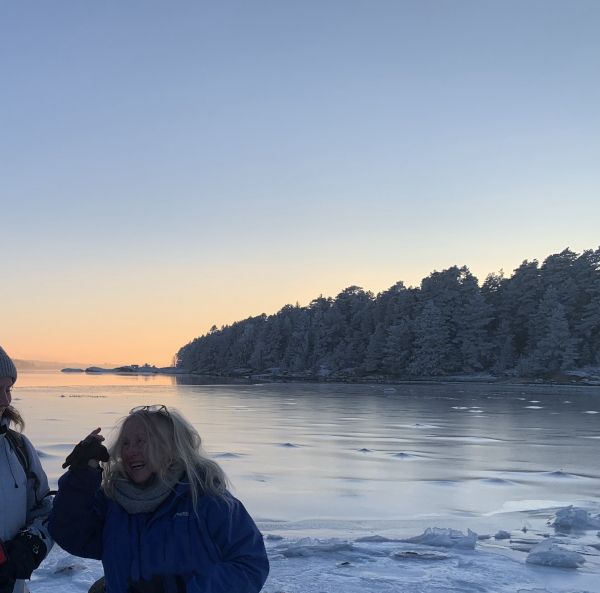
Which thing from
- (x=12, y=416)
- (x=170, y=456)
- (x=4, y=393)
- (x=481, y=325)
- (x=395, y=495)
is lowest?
(x=395, y=495)

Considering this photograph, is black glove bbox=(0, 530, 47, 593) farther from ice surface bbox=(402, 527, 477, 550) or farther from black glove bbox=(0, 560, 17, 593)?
ice surface bbox=(402, 527, 477, 550)

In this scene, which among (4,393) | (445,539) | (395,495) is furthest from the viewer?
(395,495)

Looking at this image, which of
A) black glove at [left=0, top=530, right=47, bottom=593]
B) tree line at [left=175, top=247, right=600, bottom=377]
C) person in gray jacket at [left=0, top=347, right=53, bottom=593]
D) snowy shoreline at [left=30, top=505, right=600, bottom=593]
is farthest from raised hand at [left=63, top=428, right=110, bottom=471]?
tree line at [left=175, top=247, right=600, bottom=377]

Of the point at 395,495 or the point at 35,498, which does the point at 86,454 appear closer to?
the point at 35,498

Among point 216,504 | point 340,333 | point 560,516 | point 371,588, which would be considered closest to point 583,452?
point 560,516

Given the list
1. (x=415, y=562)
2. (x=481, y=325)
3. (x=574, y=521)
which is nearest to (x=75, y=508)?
(x=415, y=562)

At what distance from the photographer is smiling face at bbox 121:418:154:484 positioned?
248 cm

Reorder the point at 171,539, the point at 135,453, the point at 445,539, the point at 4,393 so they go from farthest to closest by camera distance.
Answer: the point at 445,539, the point at 4,393, the point at 135,453, the point at 171,539

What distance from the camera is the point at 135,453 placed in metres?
2.49

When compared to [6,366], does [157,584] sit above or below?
below

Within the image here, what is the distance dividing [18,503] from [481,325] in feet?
263

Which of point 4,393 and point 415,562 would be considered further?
point 415,562

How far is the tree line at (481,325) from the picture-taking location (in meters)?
68.7

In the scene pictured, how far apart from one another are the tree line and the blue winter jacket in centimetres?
6971
